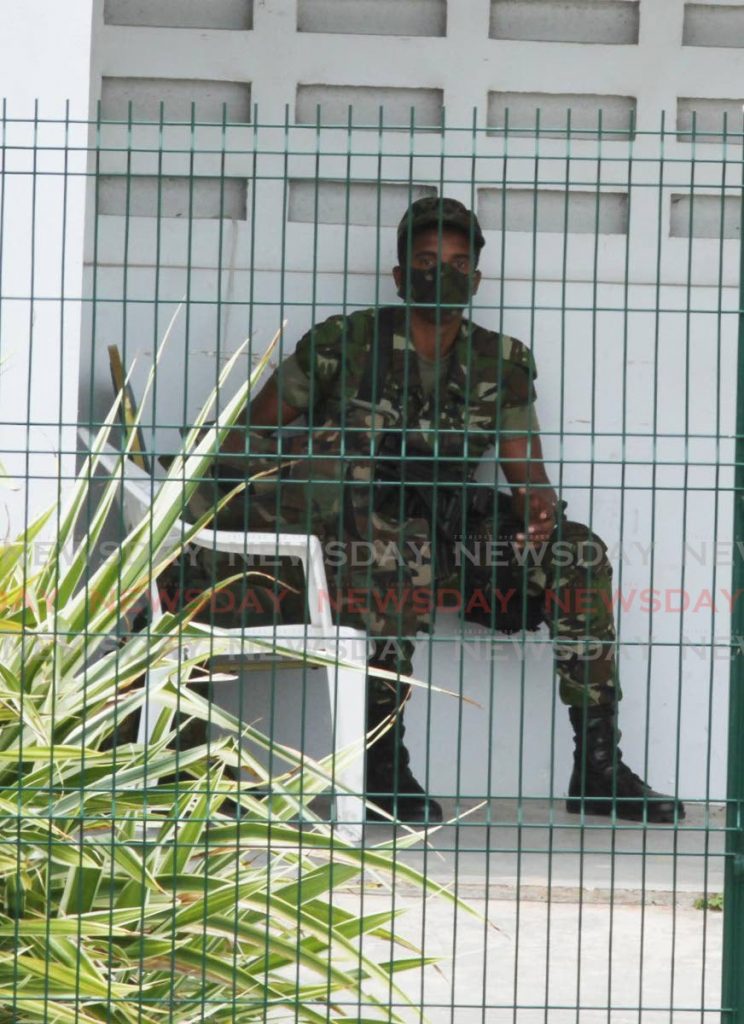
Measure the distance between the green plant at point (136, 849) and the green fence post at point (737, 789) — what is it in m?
0.68

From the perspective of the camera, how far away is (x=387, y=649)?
18.7 feet

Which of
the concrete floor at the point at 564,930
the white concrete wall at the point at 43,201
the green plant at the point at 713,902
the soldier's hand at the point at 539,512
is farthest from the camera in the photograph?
the soldier's hand at the point at 539,512

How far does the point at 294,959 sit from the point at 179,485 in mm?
1076

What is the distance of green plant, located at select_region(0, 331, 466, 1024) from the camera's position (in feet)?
10.9

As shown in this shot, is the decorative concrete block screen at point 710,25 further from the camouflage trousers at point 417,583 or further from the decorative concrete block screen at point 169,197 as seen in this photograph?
the camouflage trousers at point 417,583

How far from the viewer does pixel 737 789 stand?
11.6ft

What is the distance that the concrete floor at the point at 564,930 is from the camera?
13.3 feet

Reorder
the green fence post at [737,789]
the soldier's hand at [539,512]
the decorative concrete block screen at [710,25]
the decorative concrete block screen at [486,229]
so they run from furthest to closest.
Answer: the decorative concrete block screen at [710,25] → the decorative concrete block screen at [486,229] → the soldier's hand at [539,512] → the green fence post at [737,789]

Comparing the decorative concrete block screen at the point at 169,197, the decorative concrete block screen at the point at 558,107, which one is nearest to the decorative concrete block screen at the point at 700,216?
the decorative concrete block screen at the point at 558,107

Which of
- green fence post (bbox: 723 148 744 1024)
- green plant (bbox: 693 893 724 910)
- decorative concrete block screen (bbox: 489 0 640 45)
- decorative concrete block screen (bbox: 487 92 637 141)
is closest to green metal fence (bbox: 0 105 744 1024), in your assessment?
green plant (bbox: 693 893 724 910)

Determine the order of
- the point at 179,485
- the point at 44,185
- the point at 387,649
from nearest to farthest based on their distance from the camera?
the point at 179,485
the point at 44,185
the point at 387,649

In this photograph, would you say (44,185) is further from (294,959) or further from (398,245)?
(294,959)

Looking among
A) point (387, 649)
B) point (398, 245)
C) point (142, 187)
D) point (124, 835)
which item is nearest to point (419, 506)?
point (387, 649)

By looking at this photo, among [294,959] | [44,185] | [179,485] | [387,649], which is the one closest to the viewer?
[294,959]
